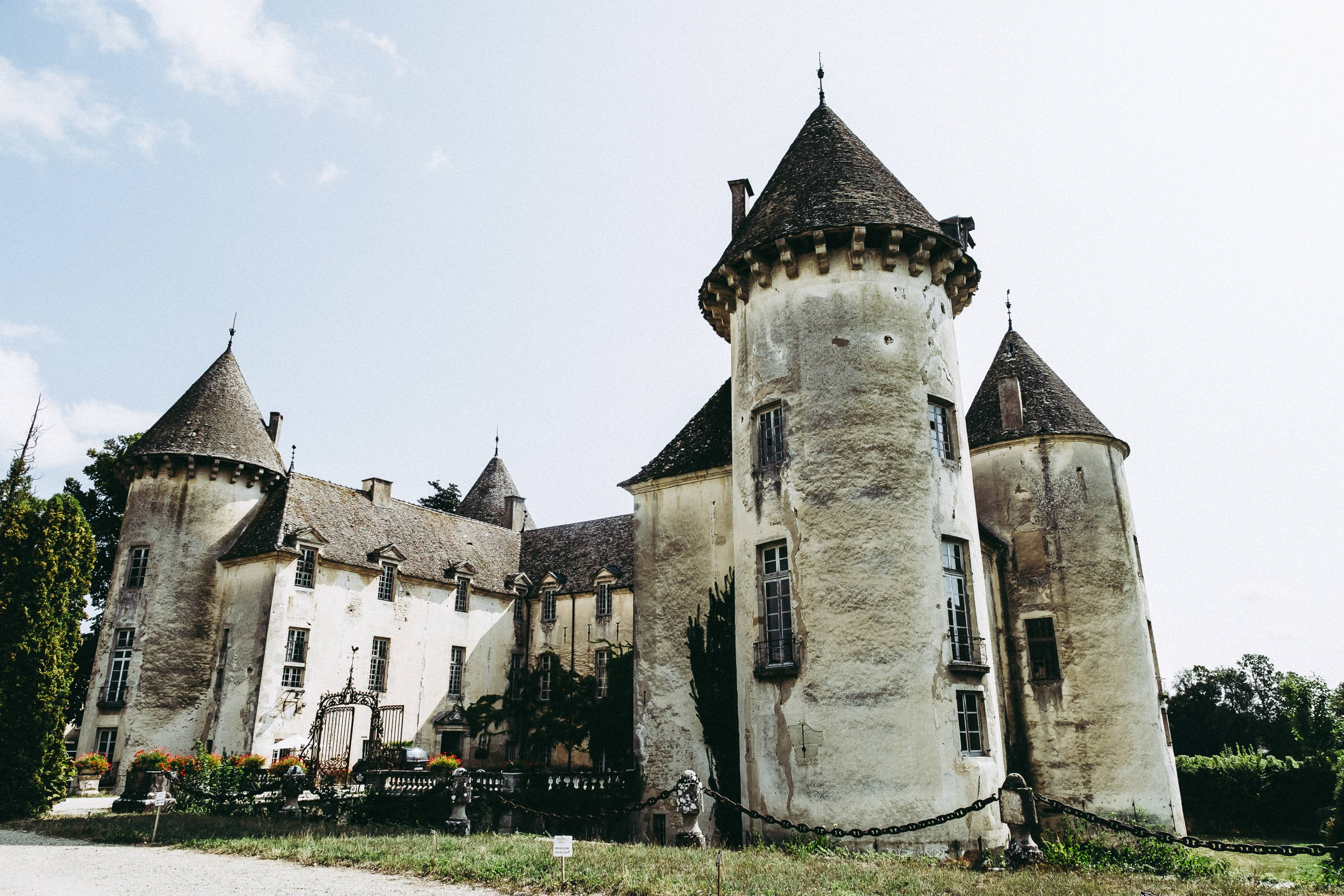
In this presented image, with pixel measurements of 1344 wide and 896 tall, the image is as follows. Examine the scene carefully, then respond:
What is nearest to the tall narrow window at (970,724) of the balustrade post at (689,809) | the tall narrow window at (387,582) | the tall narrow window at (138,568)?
the balustrade post at (689,809)

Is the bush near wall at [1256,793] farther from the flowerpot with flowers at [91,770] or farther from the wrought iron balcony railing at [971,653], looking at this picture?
the flowerpot with flowers at [91,770]

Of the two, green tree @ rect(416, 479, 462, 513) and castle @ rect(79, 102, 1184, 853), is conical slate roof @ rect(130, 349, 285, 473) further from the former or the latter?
green tree @ rect(416, 479, 462, 513)

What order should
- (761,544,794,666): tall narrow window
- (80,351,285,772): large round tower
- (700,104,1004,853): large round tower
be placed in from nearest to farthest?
(700,104,1004,853): large round tower
(761,544,794,666): tall narrow window
(80,351,285,772): large round tower

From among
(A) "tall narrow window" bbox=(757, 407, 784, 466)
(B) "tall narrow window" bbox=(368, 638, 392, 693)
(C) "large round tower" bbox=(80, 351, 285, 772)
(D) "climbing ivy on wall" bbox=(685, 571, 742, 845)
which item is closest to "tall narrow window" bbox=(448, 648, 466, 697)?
(B) "tall narrow window" bbox=(368, 638, 392, 693)

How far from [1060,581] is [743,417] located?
9.42m

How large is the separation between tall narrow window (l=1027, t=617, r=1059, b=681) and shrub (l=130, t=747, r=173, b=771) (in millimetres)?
21739

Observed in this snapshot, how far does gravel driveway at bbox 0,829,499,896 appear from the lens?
32.1 ft

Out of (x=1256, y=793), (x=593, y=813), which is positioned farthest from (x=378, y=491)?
(x=1256, y=793)

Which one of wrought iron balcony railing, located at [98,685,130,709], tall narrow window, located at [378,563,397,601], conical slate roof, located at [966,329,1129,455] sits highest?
conical slate roof, located at [966,329,1129,455]

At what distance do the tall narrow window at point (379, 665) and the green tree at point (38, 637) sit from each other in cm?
984

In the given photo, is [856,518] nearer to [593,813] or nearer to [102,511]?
[593,813]

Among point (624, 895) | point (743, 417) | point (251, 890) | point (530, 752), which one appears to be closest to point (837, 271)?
point (743, 417)

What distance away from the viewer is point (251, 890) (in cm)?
978

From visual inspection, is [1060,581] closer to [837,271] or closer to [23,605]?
[837,271]
